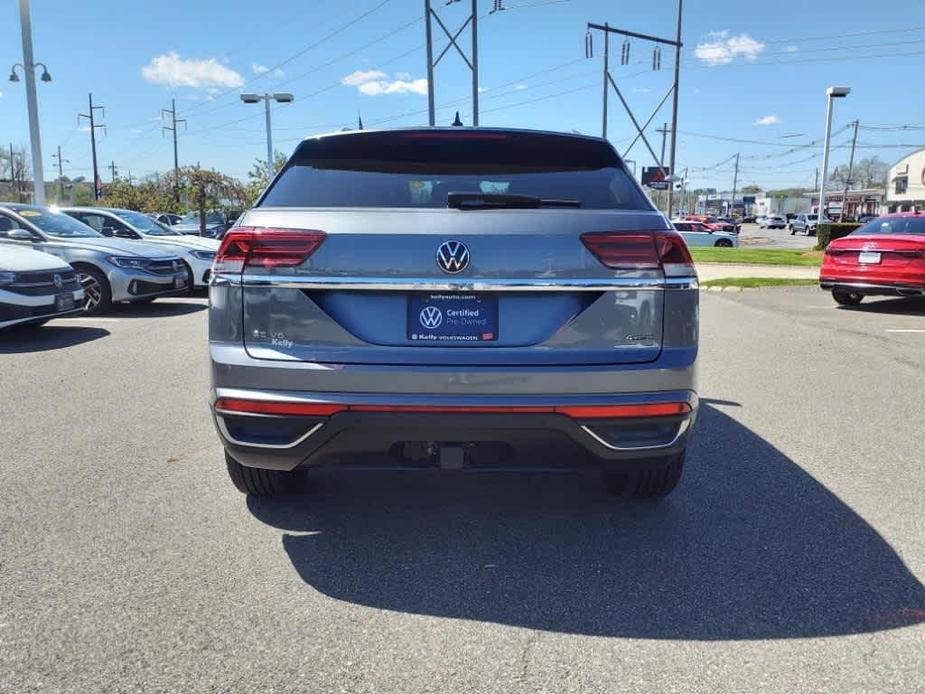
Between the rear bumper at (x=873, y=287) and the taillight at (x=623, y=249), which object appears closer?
the taillight at (x=623, y=249)

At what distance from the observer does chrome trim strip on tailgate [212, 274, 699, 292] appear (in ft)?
9.78

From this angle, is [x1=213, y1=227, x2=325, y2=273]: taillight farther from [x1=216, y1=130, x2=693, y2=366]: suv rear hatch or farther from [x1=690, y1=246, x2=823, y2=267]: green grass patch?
[x1=690, y1=246, x2=823, y2=267]: green grass patch

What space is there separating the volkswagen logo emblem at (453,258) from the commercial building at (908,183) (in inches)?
3624

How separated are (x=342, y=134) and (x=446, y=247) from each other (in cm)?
102

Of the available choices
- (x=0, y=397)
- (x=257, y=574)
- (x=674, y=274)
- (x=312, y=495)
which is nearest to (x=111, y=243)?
(x=0, y=397)

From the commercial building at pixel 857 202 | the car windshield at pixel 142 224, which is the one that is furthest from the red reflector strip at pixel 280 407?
the commercial building at pixel 857 202

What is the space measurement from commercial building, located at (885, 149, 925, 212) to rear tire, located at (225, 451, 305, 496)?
91994 mm

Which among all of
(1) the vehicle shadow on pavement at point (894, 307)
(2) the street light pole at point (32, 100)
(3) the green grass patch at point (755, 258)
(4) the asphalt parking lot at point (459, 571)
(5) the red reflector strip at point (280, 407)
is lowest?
(4) the asphalt parking lot at point (459, 571)

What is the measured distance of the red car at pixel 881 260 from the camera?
37.4 ft

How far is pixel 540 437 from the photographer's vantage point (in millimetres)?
3018

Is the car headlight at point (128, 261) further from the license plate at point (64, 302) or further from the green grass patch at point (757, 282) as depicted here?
the green grass patch at point (757, 282)

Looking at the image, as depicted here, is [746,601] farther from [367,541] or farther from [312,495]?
[312,495]

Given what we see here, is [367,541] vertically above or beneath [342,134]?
beneath

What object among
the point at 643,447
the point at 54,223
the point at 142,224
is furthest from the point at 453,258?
the point at 142,224
